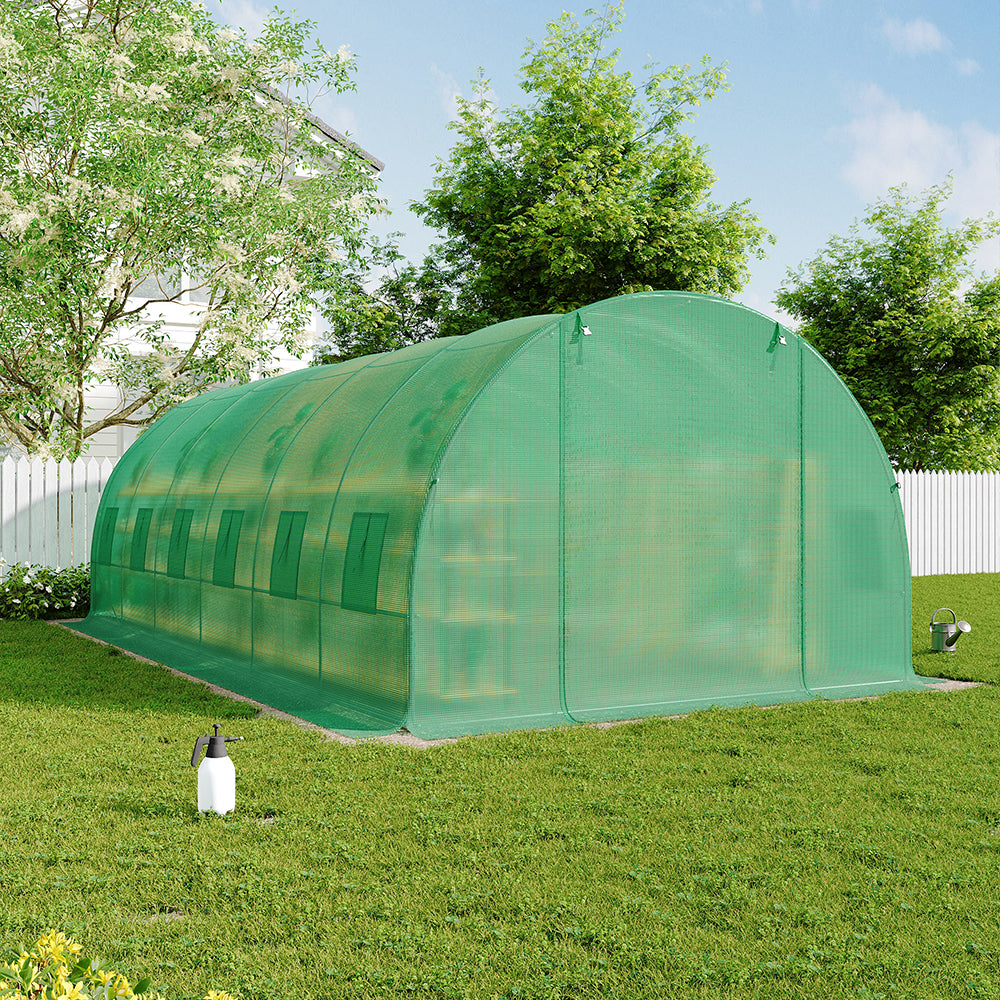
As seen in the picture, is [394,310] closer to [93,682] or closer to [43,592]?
[43,592]

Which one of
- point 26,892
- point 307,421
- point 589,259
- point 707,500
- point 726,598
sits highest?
point 589,259

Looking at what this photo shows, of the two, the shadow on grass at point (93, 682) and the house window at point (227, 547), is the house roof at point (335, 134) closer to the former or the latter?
the house window at point (227, 547)

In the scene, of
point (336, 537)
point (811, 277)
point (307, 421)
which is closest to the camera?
point (336, 537)

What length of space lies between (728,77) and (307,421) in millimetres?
20292

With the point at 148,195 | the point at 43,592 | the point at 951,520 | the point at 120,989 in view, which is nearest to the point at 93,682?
the point at 43,592

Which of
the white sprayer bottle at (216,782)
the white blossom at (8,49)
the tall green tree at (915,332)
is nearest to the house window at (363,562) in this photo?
the white sprayer bottle at (216,782)

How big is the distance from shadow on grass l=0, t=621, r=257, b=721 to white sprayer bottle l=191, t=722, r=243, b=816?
2.51 m

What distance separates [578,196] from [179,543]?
15.6 m

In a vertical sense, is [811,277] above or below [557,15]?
below

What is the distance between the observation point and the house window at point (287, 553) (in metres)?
9.18

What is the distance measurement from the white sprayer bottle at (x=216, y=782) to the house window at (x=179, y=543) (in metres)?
6.32

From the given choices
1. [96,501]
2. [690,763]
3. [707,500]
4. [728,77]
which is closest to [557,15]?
[728,77]

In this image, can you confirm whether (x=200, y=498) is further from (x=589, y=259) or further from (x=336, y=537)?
(x=589, y=259)

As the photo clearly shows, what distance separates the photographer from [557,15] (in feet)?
87.8
